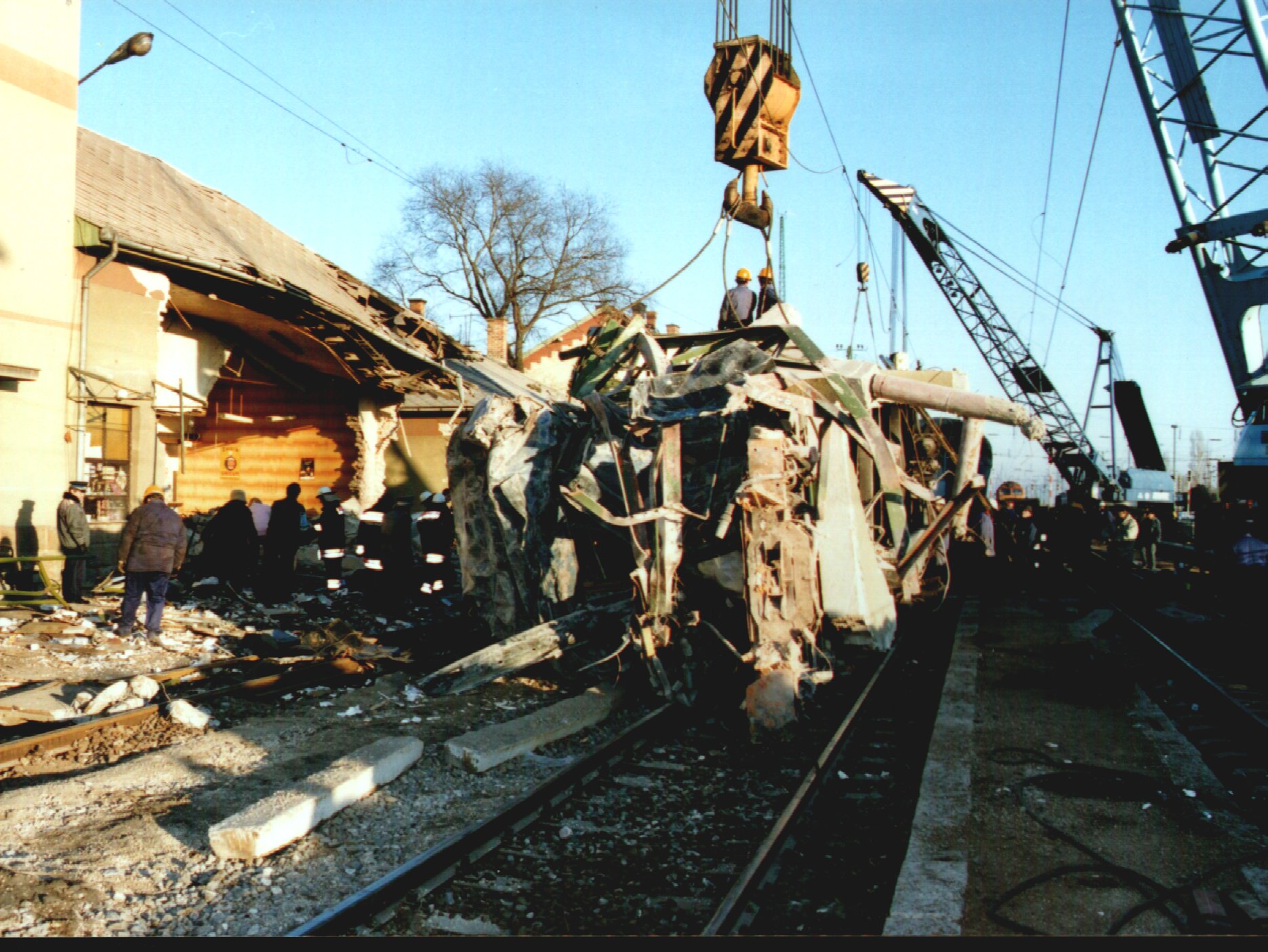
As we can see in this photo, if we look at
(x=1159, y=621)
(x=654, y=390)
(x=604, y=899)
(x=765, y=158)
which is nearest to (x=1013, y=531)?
(x=1159, y=621)

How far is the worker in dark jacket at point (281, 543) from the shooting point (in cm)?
1268

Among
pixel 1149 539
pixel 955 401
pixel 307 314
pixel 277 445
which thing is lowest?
pixel 1149 539

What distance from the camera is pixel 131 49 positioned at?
1259 centimetres

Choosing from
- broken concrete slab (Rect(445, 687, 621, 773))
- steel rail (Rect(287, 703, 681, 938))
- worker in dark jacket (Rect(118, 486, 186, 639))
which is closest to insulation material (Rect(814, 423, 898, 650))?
broken concrete slab (Rect(445, 687, 621, 773))

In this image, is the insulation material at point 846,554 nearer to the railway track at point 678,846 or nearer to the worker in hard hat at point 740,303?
the railway track at point 678,846

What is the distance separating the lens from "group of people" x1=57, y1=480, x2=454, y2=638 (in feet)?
33.2

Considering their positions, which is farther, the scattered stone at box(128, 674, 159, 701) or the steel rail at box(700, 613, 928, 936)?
the scattered stone at box(128, 674, 159, 701)

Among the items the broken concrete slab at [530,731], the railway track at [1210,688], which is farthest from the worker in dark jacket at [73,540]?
the railway track at [1210,688]

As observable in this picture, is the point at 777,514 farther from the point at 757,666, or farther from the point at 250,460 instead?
the point at 250,460

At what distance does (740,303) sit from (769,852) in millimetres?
7452

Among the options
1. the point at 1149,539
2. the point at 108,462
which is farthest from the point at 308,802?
the point at 1149,539

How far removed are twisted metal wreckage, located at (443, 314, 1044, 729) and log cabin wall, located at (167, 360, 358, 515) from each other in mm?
11398

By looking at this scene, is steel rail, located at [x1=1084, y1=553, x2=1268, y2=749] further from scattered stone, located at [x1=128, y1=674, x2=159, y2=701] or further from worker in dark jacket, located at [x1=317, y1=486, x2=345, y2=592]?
worker in dark jacket, located at [x1=317, y1=486, x2=345, y2=592]

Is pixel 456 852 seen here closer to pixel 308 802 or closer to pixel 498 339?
pixel 308 802
